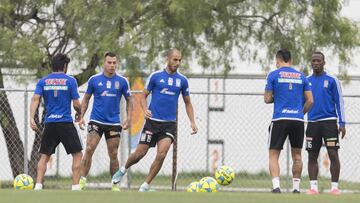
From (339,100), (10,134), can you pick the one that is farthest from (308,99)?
(10,134)

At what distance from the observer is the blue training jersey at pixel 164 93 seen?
52.1ft

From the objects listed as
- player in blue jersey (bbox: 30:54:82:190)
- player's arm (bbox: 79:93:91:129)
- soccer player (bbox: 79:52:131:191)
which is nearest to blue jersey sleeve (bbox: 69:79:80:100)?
player in blue jersey (bbox: 30:54:82:190)

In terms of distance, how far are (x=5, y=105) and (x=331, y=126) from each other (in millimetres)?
8027

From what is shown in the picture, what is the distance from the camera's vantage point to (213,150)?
2419 centimetres

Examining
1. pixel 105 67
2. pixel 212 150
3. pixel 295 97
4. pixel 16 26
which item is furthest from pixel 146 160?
pixel 295 97

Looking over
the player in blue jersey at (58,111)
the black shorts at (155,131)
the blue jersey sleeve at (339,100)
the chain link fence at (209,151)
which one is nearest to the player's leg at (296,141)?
the blue jersey sleeve at (339,100)

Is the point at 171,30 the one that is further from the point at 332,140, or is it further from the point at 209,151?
the point at 332,140

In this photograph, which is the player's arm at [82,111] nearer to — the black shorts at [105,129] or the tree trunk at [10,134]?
the black shorts at [105,129]

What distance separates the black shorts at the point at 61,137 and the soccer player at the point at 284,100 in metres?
2.86

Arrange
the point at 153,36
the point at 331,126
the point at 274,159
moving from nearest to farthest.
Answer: the point at 274,159 → the point at 331,126 → the point at 153,36

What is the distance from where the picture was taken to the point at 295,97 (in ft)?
49.1

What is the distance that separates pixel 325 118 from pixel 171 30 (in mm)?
5509

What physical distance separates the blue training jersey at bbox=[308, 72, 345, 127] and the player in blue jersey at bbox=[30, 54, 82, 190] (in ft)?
11.9

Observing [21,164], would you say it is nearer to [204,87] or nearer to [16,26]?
[16,26]
